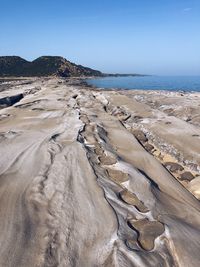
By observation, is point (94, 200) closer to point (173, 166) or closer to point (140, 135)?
point (173, 166)

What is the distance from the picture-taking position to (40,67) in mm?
114875

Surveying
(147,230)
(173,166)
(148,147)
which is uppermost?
(147,230)

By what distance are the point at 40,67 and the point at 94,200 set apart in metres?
108

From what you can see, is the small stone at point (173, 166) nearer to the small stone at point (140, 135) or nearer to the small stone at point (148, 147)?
the small stone at point (148, 147)

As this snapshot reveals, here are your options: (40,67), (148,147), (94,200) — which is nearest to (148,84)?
(40,67)

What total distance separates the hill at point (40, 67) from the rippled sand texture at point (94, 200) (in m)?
89.8

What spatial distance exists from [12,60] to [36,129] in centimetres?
10727

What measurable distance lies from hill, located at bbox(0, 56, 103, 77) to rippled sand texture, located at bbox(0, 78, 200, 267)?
8979cm

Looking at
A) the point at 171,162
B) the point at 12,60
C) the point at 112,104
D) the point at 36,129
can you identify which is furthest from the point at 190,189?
the point at 12,60

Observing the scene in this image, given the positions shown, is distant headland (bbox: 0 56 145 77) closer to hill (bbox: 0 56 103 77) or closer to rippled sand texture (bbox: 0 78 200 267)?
hill (bbox: 0 56 103 77)

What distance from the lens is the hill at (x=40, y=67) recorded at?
107756mm

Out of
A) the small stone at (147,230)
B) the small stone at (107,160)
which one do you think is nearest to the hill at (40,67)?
the small stone at (107,160)

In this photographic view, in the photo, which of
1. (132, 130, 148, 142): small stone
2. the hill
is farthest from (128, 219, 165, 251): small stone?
the hill

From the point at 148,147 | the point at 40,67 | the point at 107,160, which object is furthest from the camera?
the point at 40,67
